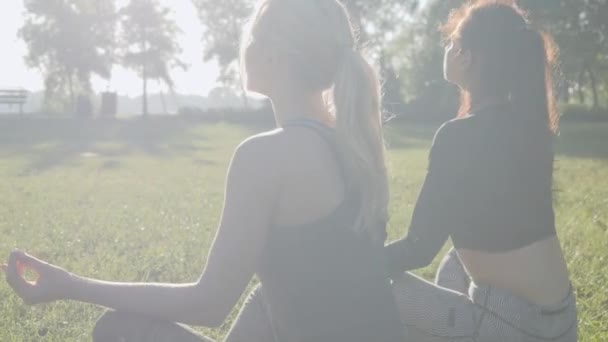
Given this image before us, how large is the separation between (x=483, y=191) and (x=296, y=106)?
866 millimetres

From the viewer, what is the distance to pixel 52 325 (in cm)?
469

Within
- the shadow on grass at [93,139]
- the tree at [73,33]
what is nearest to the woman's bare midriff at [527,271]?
the shadow on grass at [93,139]

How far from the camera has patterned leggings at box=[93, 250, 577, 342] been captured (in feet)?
8.80

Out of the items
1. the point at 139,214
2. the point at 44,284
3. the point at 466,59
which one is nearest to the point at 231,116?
the point at 139,214

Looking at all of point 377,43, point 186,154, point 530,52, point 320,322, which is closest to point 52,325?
point 320,322

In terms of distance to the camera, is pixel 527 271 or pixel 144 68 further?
pixel 144 68

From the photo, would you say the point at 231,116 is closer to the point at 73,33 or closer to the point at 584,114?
the point at 73,33

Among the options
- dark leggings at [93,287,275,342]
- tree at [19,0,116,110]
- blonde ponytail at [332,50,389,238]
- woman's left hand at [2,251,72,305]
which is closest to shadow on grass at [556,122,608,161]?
blonde ponytail at [332,50,389,238]

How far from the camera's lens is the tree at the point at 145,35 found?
4812cm

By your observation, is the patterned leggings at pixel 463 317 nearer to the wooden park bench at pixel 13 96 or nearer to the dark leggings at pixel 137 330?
the dark leggings at pixel 137 330

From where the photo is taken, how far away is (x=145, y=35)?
4828 cm

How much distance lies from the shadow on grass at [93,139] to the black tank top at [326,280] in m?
16.9

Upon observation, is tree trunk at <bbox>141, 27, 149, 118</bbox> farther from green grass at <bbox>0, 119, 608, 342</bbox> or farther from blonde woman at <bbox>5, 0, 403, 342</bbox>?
blonde woman at <bbox>5, 0, 403, 342</bbox>

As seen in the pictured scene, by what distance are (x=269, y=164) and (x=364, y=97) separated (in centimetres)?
39
